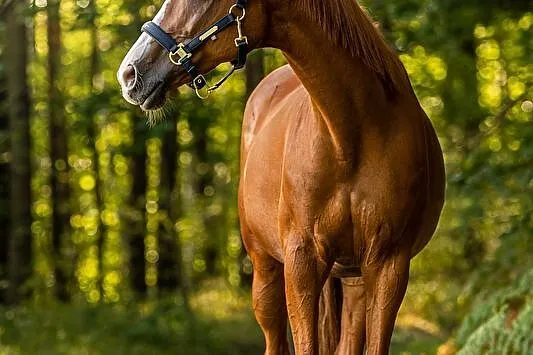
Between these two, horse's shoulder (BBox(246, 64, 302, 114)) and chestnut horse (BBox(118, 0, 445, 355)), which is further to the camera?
horse's shoulder (BBox(246, 64, 302, 114))

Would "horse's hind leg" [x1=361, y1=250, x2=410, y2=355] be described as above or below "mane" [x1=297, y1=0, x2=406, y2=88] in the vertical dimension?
below

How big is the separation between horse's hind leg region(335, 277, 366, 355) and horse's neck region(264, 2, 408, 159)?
652mm

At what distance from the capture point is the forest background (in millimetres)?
7297

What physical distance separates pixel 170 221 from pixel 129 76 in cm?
879

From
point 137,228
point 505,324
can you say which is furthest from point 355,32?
point 137,228

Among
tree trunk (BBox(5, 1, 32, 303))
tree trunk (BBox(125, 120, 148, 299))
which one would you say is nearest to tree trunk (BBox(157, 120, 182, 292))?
tree trunk (BBox(125, 120, 148, 299))

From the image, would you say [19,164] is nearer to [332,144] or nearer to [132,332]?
[132,332]

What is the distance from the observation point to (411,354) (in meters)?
8.45

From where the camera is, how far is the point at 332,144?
3.21m

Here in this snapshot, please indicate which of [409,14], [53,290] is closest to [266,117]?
[409,14]

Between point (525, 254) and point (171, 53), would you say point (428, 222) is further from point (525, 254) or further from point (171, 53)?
point (525, 254)

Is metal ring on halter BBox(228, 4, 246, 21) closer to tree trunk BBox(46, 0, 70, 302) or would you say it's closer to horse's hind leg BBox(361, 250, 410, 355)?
horse's hind leg BBox(361, 250, 410, 355)

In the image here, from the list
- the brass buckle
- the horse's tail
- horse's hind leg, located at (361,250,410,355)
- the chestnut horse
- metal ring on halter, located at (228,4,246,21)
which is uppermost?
metal ring on halter, located at (228,4,246,21)

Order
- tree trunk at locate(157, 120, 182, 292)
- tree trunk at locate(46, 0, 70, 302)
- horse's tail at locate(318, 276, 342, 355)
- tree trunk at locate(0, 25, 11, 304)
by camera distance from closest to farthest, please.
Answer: horse's tail at locate(318, 276, 342, 355) → tree trunk at locate(0, 25, 11, 304) → tree trunk at locate(157, 120, 182, 292) → tree trunk at locate(46, 0, 70, 302)
